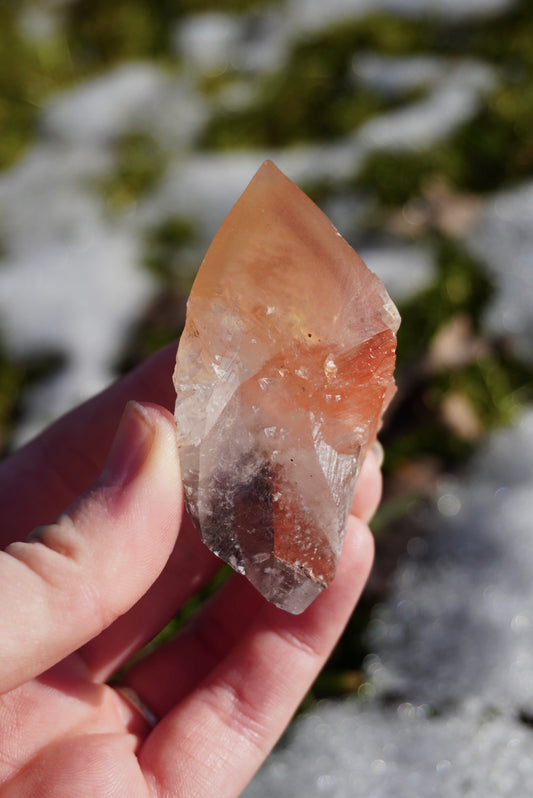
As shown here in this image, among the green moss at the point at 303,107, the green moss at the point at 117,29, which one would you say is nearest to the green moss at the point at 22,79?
the green moss at the point at 117,29

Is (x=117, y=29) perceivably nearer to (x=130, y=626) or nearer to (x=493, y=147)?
(x=493, y=147)

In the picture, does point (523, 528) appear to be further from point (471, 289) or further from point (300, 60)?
point (300, 60)

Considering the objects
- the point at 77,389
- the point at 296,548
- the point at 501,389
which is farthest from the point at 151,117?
the point at 296,548

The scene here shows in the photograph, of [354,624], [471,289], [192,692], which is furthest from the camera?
[471,289]

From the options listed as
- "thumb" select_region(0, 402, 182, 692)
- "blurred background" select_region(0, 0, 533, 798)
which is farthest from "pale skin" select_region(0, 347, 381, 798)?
"blurred background" select_region(0, 0, 533, 798)

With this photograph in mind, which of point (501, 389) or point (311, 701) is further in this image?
point (501, 389)

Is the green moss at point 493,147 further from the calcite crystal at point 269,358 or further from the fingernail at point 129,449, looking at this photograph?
the fingernail at point 129,449

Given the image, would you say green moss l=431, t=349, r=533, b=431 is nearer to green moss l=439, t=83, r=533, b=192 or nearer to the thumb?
green moss l=439, t=83, r=533, b=192
